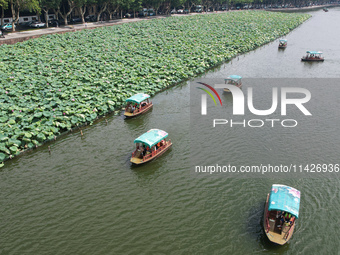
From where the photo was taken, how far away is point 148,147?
2634cm

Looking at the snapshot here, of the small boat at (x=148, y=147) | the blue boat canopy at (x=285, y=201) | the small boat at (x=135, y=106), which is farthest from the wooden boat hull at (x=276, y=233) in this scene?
the small boat at (x=135, y=106)

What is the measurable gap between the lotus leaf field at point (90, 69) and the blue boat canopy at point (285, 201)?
74.6ft

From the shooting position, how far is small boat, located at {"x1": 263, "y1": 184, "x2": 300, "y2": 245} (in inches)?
708

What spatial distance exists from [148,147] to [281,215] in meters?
12.8

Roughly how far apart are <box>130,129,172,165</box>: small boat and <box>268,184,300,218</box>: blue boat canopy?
11.2m

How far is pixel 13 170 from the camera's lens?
2548 centimetres

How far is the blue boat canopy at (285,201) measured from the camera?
18.2 metres

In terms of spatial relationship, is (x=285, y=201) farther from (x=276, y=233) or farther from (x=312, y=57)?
(x=312, y=57)

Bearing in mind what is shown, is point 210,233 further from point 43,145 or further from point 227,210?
point 43,145

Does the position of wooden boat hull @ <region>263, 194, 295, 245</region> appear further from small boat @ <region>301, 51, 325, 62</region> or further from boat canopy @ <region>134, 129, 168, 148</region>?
small boat @ <region>301, 51, 325, 62</region>

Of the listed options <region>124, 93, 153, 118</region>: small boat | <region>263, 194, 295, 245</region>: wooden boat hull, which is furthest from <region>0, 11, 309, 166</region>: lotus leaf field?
<region>263, 194, 295, 245</region>: wooden boat hull

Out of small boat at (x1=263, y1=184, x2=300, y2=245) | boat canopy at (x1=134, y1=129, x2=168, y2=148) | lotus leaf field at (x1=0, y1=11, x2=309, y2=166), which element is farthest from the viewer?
lotus leaf field at (x1=0, y1=11, x2=309, y2=166)

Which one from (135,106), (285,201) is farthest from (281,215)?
(135,106)

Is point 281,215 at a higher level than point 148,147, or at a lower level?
lower
